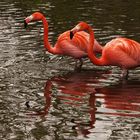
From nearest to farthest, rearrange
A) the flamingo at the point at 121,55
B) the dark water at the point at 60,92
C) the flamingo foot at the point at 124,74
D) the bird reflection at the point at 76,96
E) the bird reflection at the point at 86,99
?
the dark water at the point at 60,92 → the bird reflection at the point at 76,96 → the bird reflection at the point at 86,99 → the flamingo at the point at 121,55 → the flamingo foot at the point at 124,74

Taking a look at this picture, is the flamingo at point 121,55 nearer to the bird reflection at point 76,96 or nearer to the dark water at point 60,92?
the dark water at point 60,92

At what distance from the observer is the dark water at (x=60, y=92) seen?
1048cm

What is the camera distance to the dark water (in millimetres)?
10484

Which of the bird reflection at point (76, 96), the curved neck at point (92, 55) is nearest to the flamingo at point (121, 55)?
the curved neck at point (92, 55)

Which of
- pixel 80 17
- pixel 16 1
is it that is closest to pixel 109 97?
pixel 80 17

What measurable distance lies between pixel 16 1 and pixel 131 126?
1810 cm

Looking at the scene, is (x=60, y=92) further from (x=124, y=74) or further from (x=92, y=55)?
(x=124, y=74)

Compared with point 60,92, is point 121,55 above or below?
above

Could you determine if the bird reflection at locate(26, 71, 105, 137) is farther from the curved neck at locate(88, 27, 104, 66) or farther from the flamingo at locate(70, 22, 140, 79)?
the flamingo at locate(70, 22, 140, 79)

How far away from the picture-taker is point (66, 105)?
11.9 metres

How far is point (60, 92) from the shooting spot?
1305 cm

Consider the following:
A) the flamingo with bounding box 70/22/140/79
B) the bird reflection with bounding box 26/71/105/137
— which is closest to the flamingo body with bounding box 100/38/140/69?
the flamingo with bounding box 70/22/140/79

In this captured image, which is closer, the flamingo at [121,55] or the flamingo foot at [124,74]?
the flamingo at [121,55]

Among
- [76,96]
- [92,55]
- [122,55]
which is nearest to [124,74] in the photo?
[122,55]
